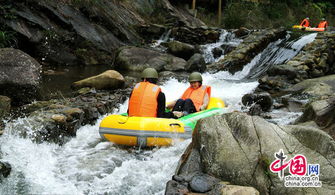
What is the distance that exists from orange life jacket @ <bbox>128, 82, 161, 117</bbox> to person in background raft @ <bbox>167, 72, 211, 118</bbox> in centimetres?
91

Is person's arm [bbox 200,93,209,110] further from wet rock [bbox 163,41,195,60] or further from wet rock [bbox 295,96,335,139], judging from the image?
wet rock [bbox 163,41,195,60]

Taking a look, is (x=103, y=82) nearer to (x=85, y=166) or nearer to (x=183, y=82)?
(x=183, y=82)

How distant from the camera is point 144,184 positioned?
4781 millimetres

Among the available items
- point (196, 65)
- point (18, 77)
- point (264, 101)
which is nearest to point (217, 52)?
point (196, 65)

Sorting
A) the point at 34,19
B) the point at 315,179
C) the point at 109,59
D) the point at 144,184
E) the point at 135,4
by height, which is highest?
the point at 135,4

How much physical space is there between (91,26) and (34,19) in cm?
266

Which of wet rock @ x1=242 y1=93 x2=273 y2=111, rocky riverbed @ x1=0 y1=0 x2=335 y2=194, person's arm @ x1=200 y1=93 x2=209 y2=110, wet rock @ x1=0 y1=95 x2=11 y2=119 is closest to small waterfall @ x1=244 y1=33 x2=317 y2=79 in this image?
rocky riverbed @ x1=0 y1=0 x2=335 y2=194

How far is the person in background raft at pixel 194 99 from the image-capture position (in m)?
7.12

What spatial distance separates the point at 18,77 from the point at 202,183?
5335 millimetres

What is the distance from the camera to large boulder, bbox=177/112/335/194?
3998 mm

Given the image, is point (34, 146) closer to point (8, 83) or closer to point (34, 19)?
point (8, 83)

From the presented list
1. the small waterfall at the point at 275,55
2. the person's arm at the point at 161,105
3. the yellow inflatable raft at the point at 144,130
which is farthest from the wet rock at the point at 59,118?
the small waterfall at the point at 275,55

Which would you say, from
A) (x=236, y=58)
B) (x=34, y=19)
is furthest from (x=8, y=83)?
(x=236, y=58)

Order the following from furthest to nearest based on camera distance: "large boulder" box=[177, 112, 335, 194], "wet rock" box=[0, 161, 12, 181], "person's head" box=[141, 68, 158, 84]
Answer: "person's head" box=[141, 68, 158, 84] < "wet rock" box=[0, 161, 12, 181] < "large boulder" box=[177, 112, 335, 194]
